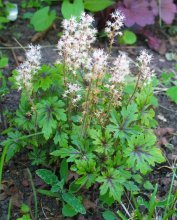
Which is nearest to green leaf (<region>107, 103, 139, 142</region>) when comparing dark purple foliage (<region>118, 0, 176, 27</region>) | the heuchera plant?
the heuchera plant

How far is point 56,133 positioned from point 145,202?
62 cm

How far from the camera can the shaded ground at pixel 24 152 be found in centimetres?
238

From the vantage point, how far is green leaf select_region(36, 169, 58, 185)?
2266 mm

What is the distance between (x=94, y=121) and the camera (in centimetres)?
233

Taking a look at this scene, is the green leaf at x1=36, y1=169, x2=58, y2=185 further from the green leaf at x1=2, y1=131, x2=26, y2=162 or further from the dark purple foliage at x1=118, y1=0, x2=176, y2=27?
the dark purple foliage at x1=118, y1=0, x2=176, y2=27

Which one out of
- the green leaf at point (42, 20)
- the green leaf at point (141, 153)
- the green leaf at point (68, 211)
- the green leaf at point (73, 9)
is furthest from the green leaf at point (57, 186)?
the green leaf at point (42, 20)

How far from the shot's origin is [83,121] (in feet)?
7.16

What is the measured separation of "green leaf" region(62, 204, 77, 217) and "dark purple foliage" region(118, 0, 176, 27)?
1611mm

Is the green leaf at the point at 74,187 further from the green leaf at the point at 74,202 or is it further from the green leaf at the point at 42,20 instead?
the green leaf at the point at 42,20

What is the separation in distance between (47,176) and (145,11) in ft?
5.66

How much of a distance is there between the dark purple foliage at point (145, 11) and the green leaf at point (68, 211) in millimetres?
1611

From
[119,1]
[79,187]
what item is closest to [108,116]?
[79,187]

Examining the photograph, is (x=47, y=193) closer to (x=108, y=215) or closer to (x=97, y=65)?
(x=108, y=215)

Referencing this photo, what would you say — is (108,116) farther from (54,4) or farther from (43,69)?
(54,4)
